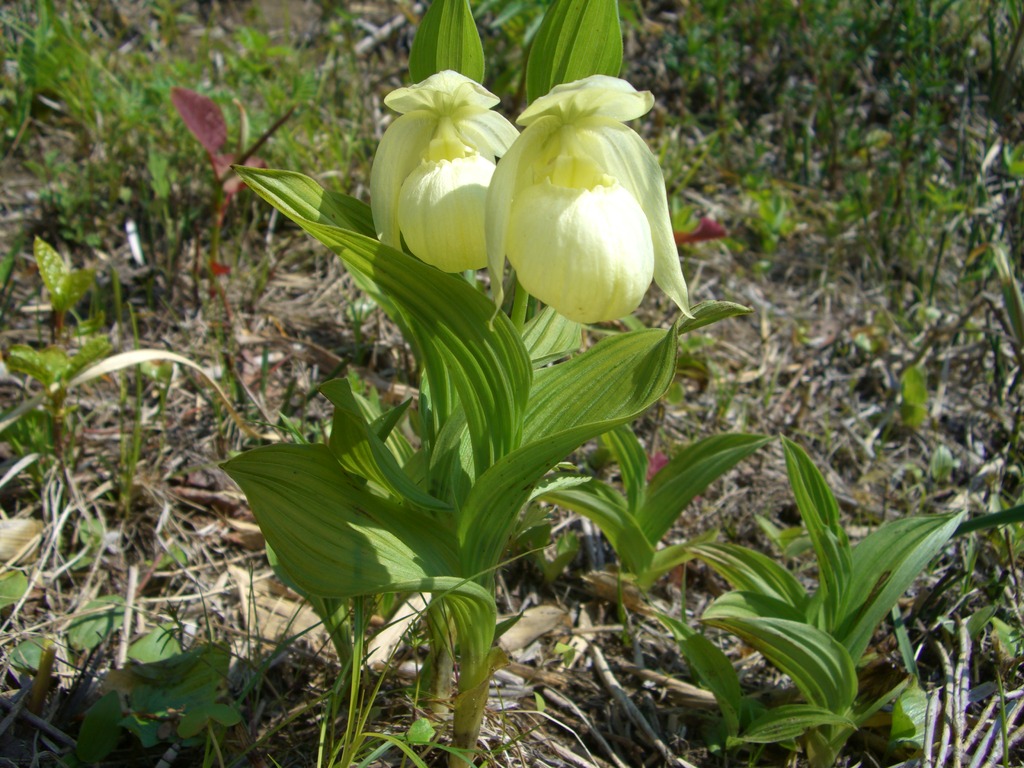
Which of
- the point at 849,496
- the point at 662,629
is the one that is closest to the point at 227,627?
the point at 662,629

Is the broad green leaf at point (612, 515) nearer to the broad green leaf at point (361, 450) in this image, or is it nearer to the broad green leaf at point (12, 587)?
the broad green leaf at point (361, 450)

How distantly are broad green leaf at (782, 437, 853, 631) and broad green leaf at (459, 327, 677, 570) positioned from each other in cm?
62

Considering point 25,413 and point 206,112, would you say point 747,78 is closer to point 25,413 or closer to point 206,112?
point 206,112

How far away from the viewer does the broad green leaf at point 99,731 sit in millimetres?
1597

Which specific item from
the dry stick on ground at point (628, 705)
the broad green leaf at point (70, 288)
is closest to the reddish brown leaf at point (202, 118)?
the broad green leaf at point (70, 288)

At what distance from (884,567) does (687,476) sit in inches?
20.0

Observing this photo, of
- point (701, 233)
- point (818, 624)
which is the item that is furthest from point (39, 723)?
point (701, 233)

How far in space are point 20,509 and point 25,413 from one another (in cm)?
26

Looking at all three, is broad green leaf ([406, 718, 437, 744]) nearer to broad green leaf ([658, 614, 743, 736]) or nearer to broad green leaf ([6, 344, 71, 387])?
broad green leaf ([658, 614, 743, 736])

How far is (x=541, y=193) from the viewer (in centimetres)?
126

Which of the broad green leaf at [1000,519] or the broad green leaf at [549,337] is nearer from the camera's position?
the broad green leaf at [549,337]

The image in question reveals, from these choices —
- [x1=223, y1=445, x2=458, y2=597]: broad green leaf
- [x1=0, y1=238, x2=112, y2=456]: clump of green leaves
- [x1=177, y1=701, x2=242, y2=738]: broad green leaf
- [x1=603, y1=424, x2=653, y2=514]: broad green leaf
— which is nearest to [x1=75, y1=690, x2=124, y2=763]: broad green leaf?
[x1=177, y1=701, x2=242, y2=738]: broad green leaf

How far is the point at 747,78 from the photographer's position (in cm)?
417

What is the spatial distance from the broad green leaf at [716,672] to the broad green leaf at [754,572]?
190 mm
